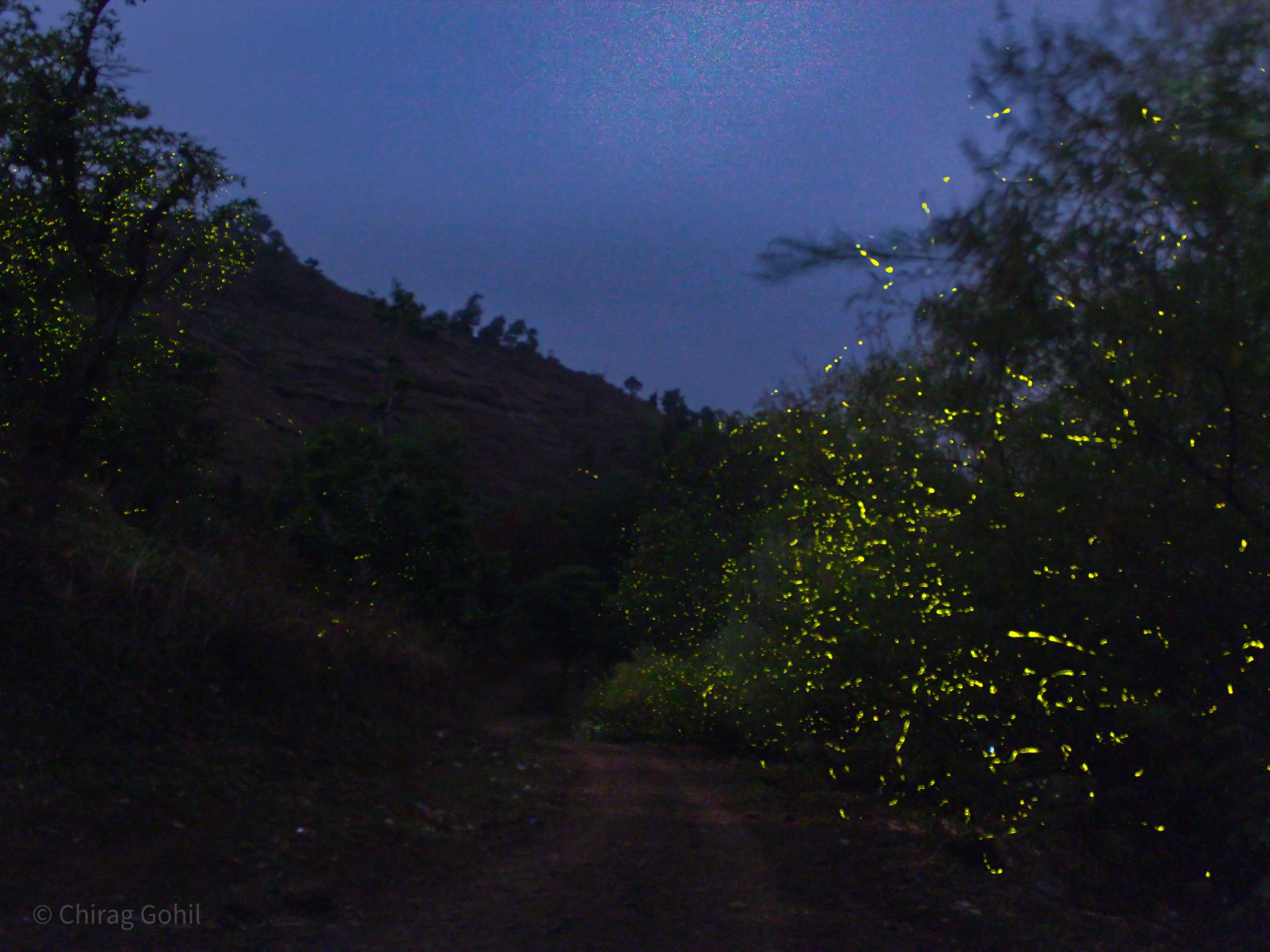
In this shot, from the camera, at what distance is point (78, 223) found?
10969 mm

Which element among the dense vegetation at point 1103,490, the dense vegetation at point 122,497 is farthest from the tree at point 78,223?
the dense vegetation at point 1103,490

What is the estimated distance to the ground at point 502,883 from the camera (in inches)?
211

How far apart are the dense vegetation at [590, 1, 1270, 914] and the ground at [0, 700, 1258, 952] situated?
0.75 metres

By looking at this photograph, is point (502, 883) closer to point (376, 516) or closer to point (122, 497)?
point (122, 497)

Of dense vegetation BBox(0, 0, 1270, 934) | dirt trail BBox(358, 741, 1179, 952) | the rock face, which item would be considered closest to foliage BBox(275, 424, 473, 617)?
dense vegetation BBox(0, 0, 1270, 934)

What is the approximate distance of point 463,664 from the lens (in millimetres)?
16578

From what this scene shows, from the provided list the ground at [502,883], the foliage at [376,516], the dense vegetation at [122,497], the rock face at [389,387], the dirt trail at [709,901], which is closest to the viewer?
the ground at [502,883]

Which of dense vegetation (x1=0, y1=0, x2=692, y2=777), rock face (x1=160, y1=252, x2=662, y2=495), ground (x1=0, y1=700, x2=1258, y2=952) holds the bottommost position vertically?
ground (x1=0, y1=700, x2=1258, y2=952)

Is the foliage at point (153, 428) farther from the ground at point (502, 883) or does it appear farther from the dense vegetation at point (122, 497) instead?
the ground at point (502, 883)

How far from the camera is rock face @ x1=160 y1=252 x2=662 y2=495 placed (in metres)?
46.5

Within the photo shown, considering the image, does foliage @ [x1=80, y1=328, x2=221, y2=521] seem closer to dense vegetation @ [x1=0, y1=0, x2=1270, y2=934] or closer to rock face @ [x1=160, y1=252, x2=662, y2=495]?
dense vegetation @ [x1=0, y1=0, x2=1270, y2=934]

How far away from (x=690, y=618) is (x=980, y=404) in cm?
2057

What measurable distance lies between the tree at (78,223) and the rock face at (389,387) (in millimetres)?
25231

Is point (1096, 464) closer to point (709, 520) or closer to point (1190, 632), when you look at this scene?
point (1190, 632)
